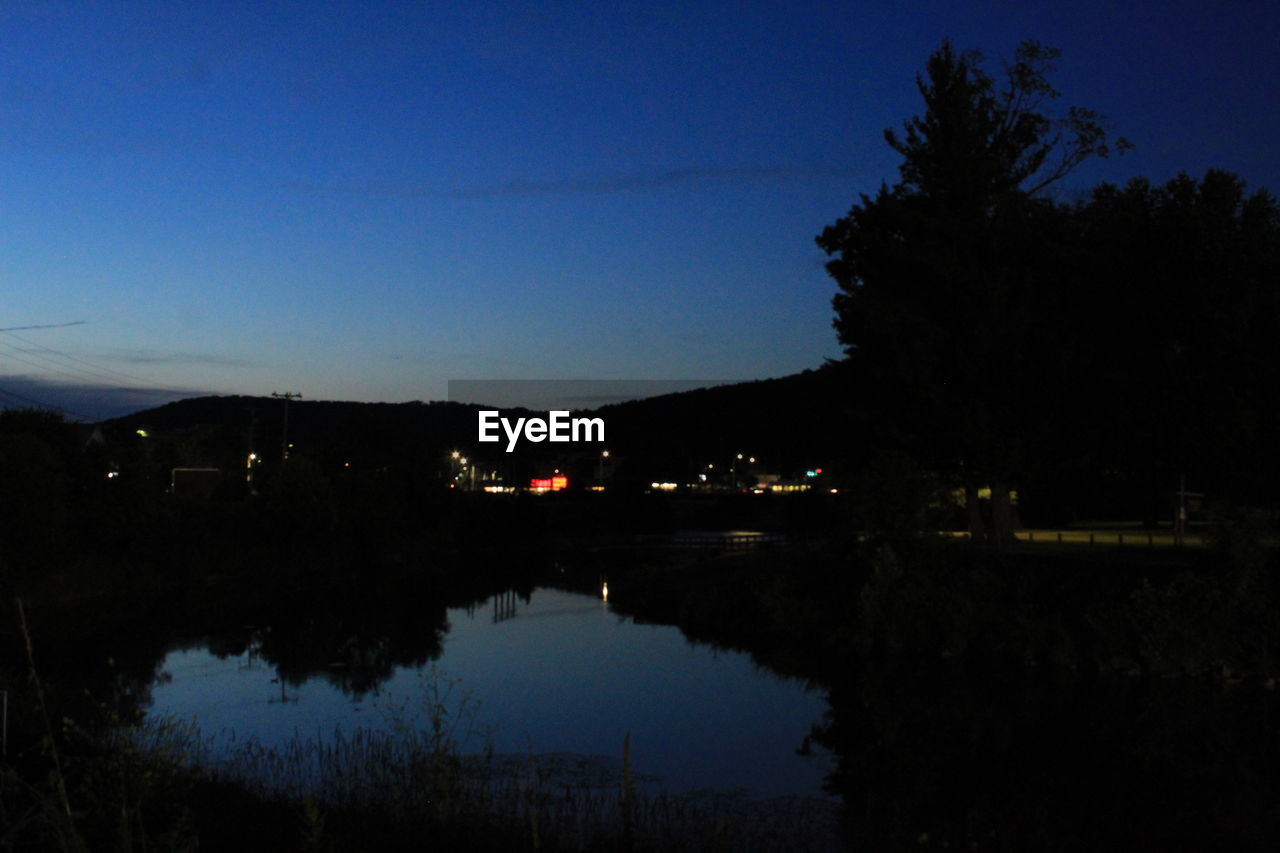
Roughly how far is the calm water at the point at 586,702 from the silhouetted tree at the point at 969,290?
426 inches

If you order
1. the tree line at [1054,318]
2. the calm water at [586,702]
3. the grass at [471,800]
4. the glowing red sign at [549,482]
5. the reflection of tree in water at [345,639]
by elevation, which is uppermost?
the tree line at [1054,318]

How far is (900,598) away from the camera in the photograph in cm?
3134

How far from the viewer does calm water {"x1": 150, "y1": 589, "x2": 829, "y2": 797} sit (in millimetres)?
20625

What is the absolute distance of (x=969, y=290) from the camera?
Answer: 124 feet

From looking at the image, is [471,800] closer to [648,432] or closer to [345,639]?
[345,639]

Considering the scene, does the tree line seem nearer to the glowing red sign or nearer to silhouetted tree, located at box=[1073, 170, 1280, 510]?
silhouetted tree, located at box=[1073, 170, 1280, 510]

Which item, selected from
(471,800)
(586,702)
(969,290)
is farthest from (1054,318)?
(471,800)

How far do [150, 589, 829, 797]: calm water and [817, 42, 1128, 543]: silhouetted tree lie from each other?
10.8 meters

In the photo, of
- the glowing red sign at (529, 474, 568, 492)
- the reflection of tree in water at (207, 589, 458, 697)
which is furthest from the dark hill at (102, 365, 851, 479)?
the reflection of tree in water at (207, 589, 458, 697)

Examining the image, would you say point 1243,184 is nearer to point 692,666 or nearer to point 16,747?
point 692,666

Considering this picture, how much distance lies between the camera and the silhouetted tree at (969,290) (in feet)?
123

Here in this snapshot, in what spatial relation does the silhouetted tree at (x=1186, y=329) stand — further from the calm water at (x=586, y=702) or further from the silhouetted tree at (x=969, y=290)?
the calm water at (x=586, y=702)

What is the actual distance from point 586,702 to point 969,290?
19.3m

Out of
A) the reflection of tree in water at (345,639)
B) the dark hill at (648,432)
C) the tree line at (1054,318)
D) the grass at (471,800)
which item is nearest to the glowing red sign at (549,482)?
the dark hill at (648,432)
